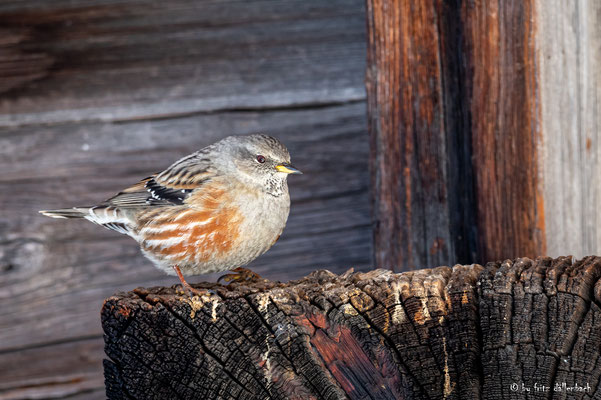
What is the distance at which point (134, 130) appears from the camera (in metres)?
3.90

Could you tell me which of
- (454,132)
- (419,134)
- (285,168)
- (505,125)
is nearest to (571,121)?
(505,125)

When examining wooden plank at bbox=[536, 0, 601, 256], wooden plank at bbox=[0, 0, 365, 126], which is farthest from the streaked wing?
wooden plank at bbox=[536, 0, 601, 256]

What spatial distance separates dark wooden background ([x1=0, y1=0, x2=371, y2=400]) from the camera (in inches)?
150

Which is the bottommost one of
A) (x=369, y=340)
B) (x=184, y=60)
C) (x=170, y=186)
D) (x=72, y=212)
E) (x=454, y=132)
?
(x=369, y=340)

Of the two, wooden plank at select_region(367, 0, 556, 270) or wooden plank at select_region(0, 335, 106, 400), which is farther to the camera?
wooden plank at select_region(0, 335, 106, 400)

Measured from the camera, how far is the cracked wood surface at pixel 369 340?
2.23 m

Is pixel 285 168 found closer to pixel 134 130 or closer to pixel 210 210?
pixel 210 210

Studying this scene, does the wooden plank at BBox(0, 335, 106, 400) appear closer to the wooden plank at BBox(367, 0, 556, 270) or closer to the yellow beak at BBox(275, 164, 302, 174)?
the yellow beak at BBox(275, 164, 302, 174)

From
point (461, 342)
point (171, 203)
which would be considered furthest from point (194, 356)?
point (171, 203)

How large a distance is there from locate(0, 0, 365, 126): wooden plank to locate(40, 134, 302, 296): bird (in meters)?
0.59

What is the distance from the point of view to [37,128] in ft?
12.5

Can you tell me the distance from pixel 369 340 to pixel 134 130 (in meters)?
2.17

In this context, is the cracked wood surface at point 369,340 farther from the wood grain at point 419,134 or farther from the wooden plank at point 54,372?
the wooden plank at point 54,372

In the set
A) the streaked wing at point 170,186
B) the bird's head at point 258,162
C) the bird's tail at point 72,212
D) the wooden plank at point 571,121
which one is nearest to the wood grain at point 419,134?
the wooden plank at point 571,121
